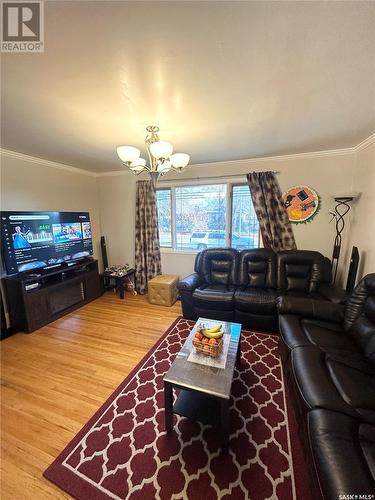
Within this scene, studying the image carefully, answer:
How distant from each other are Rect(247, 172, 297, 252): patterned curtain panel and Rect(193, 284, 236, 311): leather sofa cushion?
1.19m

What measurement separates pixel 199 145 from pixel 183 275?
7.84ft

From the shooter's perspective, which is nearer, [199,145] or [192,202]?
[199,145]

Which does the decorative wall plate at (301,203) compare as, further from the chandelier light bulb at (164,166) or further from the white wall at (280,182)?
the chandelier light bulb at (164,166)

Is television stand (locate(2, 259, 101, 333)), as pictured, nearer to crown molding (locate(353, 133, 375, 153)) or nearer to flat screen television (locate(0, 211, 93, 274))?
flat screen television (locate(0, 211, 93, 274))

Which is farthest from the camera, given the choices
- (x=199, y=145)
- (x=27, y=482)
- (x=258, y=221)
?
(x=258, y=221)

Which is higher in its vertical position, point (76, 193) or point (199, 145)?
point (199, 145)

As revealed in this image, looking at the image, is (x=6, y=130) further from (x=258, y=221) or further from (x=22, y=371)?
(x=258, y=221)

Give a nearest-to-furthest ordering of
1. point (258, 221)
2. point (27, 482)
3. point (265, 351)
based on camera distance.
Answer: point (27, 482)
point (265, 351)
point (258, 221)

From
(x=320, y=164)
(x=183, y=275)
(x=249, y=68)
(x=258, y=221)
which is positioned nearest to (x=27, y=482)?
(x=249, y=68)

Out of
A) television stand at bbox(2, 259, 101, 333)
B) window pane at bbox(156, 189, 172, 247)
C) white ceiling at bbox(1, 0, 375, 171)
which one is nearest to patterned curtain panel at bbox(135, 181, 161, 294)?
window pane at bbox(156, 189, 172, 247)

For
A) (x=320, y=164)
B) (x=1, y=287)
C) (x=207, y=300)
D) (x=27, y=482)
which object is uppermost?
(x=320, y=164)

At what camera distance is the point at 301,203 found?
10.7 feet

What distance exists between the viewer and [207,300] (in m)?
2.82

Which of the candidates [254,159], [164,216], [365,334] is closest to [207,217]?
[164,216]
